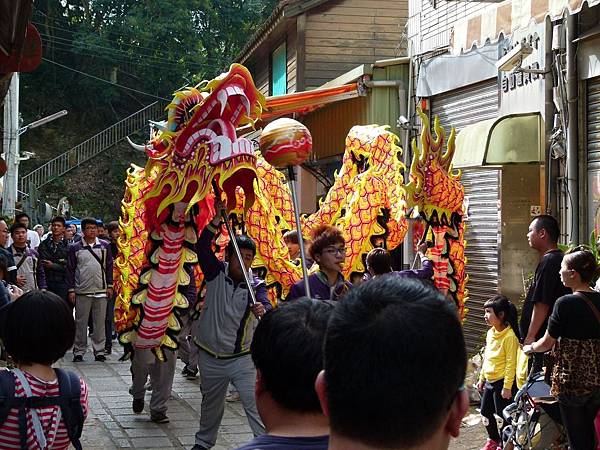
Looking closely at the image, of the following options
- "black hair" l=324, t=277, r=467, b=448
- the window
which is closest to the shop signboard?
"black hair" l=324, t=277, r=467, b=448

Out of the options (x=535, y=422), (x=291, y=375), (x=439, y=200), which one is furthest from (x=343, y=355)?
(x=439, y=200)

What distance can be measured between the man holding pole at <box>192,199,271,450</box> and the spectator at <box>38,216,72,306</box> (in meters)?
6.69

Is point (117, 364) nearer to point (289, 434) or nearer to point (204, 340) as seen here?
point (204, 340)

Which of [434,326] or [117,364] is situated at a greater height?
[434,326]

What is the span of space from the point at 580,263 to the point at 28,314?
3.73m

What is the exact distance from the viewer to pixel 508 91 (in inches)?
476

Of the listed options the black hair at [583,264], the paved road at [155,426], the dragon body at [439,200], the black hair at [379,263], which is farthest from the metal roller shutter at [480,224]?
the black hair at [583,264]

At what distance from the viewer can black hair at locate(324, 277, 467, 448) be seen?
179cm

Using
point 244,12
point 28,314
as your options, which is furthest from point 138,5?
point 28,314

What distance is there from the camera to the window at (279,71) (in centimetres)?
2258

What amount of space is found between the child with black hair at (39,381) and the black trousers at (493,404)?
14.6ft

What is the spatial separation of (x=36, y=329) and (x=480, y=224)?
32.9 ft

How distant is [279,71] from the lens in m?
23.4

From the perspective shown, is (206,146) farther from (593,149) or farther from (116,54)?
(116,54)
